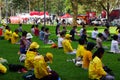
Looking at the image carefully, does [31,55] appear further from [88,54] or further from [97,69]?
[97,69]

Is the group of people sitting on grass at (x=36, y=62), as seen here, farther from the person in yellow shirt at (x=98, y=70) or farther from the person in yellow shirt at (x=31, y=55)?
the person in yellow shirt at (x=98, y=70)

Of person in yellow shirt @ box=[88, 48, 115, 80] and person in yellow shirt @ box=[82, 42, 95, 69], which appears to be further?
person in yellow shirt @ box=[82, 42, 95, 69]

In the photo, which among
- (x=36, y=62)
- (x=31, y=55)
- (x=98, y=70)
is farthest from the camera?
(x=31, y=55)

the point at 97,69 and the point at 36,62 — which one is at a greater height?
the point at 36,62

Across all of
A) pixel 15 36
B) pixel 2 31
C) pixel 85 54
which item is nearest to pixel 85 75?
pixel 85 54

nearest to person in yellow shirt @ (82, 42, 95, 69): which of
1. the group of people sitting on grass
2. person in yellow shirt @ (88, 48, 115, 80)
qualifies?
the group of people sitting on grass

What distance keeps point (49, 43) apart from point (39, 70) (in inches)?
628

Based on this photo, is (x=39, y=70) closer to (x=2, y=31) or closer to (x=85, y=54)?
(x=85, y=54)

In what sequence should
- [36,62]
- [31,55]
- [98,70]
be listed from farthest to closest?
[31,55] < [98,70] < [36,62]

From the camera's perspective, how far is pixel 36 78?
12.7 meters

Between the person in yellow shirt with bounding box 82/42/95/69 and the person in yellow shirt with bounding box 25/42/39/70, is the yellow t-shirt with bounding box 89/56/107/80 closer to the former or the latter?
the person in yellow shirt with bounding box 82/42/95/69

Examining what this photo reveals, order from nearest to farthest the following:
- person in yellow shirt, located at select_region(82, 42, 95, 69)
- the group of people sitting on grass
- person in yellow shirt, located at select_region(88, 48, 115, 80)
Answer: the group of people sitting on grass, person in yellow shirt, located at select_region(88, 48, 115, 80), person in yellow shirt, located at select_region(82, 42, 95, 69)

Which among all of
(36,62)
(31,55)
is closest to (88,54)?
(31,55)

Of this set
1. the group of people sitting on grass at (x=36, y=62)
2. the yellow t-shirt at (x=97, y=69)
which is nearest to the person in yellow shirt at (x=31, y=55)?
the group of people sitting on grass at (x=36, y=62)
